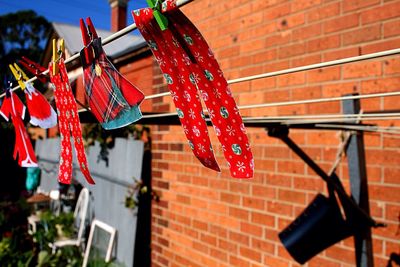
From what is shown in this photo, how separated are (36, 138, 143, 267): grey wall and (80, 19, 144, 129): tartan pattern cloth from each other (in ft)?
8.77

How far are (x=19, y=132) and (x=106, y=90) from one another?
672mm

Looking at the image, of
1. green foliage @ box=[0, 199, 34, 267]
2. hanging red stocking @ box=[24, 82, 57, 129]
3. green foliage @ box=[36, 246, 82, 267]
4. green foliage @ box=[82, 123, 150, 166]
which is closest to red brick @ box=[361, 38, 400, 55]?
hanging red stocking @ box=[24, 82, 57, 129]

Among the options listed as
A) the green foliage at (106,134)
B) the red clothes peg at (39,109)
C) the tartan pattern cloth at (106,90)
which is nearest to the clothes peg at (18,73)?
the red clothes peg at (39,109)

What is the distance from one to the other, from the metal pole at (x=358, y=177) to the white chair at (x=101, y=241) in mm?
2728

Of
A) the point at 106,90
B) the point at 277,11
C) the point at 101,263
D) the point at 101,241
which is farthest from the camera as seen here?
the point at 101,241

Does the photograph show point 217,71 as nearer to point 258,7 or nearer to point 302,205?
point 302,205

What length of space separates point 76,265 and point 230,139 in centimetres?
387

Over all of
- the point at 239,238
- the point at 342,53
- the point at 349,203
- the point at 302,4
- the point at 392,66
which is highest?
the point at 302,4

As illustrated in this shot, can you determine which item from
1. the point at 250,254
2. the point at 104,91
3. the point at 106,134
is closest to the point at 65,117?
the point at 104,91

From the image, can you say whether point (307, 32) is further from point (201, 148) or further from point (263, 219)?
point (201, 148)

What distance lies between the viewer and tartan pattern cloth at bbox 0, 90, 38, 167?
4.15 feet

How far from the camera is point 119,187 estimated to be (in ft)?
12.8

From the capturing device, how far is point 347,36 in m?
1.78

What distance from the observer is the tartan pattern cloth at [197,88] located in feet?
2.30
